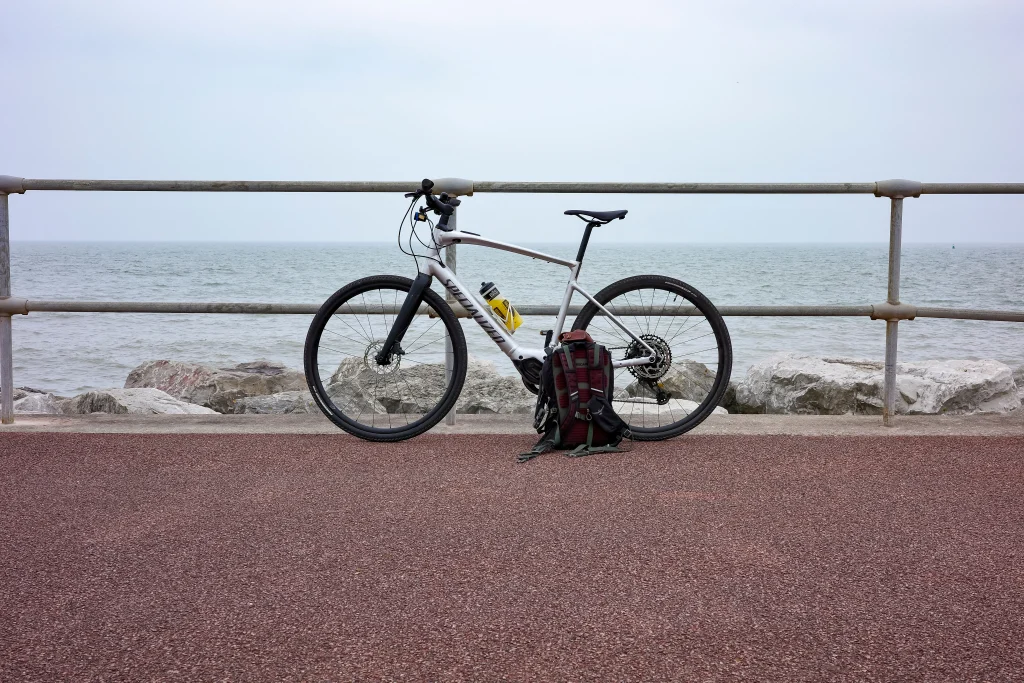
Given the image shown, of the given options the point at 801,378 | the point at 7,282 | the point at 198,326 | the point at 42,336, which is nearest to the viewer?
the point at 7,282

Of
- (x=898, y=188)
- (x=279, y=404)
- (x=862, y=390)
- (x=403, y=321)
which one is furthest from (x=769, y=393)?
(x=403, y=321)

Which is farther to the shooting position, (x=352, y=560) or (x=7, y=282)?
(x=7, y=282)

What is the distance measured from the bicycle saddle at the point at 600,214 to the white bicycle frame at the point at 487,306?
0.68 feet

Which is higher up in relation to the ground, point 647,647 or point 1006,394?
point 647,647

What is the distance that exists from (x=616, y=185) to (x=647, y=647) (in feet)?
8.69

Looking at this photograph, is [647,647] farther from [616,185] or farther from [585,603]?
[616,185]

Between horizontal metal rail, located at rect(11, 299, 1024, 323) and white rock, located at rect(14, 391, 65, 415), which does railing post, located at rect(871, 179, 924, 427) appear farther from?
white rock, located at rect(14, 391, 65, 415)

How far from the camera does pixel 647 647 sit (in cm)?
190

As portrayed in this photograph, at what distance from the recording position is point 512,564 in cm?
238

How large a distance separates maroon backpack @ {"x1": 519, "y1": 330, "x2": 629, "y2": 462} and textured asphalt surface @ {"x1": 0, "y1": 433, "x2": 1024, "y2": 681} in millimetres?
126

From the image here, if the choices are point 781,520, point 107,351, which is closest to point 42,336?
point 107,351

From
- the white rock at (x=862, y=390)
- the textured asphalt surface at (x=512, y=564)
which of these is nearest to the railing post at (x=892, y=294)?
the textured asphalt surface at (x=512, y=564)

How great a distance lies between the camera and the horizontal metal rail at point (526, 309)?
13.4 feet

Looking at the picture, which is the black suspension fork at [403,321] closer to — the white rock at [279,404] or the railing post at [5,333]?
the railing post at [5,333]
